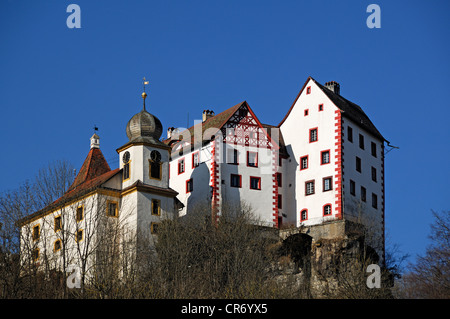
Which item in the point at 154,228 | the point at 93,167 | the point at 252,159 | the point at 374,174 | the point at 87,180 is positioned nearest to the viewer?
the point at 154,228

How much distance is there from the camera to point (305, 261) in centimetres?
7544

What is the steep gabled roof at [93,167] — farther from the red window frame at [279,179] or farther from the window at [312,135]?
the window at [312,135]

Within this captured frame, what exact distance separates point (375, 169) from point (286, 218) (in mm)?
8569

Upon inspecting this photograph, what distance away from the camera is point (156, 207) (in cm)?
7494

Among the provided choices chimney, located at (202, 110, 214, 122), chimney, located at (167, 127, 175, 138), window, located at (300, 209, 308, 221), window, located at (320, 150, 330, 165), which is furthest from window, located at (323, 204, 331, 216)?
chimney, located at (167, 127, 175, 138)

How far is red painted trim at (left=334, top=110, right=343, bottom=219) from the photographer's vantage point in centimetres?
7750

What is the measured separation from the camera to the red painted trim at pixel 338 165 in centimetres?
7750

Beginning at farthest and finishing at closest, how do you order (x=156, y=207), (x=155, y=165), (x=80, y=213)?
(x=155, y=165), (x=156, y=207), (x=80, y=213)

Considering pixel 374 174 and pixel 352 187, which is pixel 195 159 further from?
pixel 374 174

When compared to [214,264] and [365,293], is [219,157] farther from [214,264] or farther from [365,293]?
[365,293]

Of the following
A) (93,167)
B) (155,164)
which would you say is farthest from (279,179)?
(93,167)

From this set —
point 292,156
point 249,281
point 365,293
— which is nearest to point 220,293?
point 249,281

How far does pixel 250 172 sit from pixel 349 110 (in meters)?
9.44

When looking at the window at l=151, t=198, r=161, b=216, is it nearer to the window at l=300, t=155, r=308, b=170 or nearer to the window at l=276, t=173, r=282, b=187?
the window at l=276, t=173, r=282, b=187
